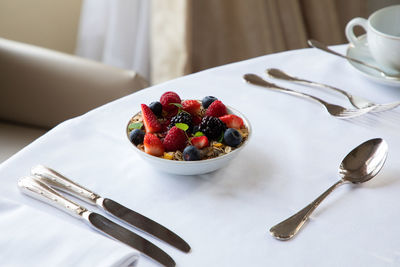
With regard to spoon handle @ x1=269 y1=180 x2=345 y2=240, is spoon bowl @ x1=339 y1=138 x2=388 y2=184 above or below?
above

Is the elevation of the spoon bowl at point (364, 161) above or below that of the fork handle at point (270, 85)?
below

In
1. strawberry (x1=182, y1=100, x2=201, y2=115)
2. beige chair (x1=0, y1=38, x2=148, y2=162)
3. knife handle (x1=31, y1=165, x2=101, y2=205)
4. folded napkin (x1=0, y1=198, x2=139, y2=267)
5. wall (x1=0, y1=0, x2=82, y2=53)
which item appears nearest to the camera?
folded napkin (x1=0, y1=198, x2=139, y2=267)

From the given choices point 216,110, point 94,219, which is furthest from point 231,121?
point 94,219

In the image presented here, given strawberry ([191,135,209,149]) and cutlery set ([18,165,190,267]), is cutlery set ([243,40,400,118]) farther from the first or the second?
cutlery set ([18,165,190,267])

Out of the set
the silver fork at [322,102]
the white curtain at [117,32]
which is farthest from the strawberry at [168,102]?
the white curtain at [117,32]

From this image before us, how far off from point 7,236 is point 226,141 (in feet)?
1.00

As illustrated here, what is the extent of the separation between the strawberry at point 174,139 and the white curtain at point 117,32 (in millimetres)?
1441

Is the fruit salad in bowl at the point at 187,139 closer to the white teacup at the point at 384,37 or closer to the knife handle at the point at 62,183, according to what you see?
the knife handle at the point at 62,183

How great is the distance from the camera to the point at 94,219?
0.62m

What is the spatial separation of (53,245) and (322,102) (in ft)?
1.76

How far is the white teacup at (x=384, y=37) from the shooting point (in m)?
0.91

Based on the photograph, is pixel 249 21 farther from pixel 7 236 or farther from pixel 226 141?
pixel 7 236

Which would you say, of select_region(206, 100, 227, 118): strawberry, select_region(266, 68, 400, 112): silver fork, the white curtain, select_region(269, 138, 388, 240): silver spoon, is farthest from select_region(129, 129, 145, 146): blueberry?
the white curtain

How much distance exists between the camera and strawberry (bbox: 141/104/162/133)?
→ 0.71 meters
